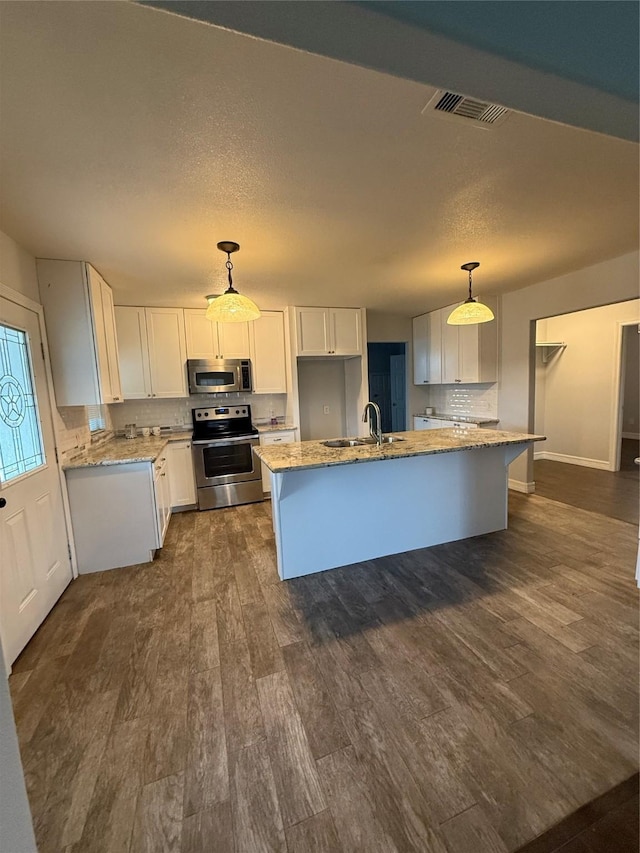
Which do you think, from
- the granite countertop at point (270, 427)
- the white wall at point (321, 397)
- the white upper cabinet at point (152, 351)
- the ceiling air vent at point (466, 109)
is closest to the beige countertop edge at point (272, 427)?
the granite countertop at point (270, 427)

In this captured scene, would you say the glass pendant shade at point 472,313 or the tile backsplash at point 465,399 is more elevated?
the glass pendant shade at point 472,313

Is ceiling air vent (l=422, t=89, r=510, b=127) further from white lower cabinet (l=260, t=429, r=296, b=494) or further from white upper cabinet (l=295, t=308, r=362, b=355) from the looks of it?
white lower cabinet (l=260, t=429, r=296, b=494)

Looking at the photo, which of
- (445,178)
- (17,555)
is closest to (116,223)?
(445,178)

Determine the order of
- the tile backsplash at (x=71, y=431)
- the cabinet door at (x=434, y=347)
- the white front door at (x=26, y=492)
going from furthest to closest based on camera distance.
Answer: the cabinet door at (x=434, y=347), the tile backsplash at (x=71, y=431), the white front door at (x=26, y=492)

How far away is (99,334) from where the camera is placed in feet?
9.24

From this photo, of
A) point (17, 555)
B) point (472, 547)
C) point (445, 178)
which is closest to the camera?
point (445, 178)

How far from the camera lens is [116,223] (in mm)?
2088

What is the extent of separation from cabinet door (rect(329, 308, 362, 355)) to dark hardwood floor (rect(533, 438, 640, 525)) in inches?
119

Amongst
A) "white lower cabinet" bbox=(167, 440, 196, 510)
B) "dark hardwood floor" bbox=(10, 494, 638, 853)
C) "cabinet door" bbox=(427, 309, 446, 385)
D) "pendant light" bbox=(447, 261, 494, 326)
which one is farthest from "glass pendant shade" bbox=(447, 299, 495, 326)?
"white lower cabinet" bbox=(167, 440, 196, 510)

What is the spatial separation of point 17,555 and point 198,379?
2607 millimetres

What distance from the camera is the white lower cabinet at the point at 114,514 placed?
2752 mm

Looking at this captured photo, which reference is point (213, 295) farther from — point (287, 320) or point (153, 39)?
point (153, 39)

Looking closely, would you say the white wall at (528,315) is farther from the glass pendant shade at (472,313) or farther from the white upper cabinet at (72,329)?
the white upper cabinet at (72,329)

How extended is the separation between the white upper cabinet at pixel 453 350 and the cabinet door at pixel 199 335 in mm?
3091
